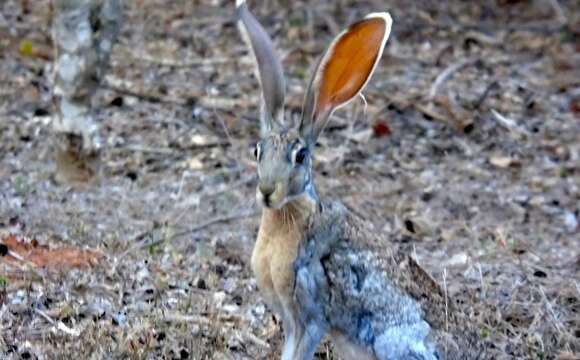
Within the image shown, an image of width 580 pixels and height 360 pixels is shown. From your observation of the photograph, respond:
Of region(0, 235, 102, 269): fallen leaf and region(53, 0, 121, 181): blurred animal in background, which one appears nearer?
region(0, 235, 102, 269): fallen leaf

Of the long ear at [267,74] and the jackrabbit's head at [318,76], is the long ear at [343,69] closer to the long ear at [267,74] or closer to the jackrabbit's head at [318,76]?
the jackrabbit's head at [318,76]

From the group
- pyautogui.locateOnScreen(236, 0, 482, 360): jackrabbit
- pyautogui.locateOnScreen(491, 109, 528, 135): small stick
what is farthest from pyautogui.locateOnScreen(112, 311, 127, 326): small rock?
pyautogui.locateOnScreen(491, 109, 528, 135): small stick

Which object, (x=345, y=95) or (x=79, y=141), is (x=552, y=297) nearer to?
(x=345, y=95)

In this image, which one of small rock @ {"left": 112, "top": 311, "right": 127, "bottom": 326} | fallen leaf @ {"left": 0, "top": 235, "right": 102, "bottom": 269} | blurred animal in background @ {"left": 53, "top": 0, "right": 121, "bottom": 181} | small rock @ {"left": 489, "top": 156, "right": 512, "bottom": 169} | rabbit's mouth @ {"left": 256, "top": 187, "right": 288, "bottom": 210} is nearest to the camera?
rabbit's mouth @ {"left": 256, "top": 187, "right": 288, "bottom": 210}

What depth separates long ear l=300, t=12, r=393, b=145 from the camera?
5.55 metres

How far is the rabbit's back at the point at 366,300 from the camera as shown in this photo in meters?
5.51

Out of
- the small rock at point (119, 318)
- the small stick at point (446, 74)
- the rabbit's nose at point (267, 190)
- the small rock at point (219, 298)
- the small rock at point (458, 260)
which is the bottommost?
the small stick at point (446, 74)

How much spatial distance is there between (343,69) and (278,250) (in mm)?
791

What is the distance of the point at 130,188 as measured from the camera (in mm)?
8828

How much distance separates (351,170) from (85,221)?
7.31 ft

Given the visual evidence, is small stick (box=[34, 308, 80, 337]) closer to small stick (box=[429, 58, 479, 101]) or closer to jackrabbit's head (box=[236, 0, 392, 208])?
jackrabbit's head (box=[236, 0, 392, 208])

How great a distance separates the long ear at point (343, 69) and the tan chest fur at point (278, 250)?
321mm

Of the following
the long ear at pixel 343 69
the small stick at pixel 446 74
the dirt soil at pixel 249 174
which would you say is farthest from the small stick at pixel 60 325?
the small stick at pixel 446 74

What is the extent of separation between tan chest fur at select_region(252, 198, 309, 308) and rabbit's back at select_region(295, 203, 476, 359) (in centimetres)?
5
